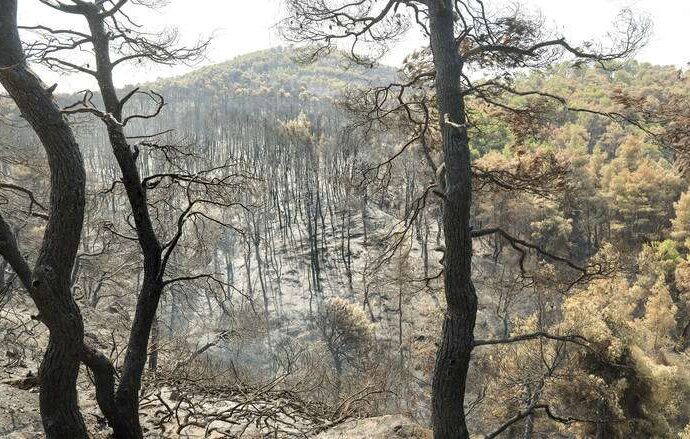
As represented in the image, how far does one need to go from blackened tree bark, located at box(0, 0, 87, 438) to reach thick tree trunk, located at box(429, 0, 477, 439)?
273 centimetres

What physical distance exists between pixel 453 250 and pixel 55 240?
9.59 feet

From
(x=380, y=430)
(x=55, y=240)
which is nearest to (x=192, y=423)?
(x=380, y=430)

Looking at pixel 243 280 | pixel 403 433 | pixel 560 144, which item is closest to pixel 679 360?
pixel 403 433

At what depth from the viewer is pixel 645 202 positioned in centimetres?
3338

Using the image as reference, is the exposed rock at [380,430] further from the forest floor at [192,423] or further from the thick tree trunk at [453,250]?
the thick tree trunk at [453,250]

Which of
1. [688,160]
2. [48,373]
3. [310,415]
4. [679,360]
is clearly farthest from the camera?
[679,360]

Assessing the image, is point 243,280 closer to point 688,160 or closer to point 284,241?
point 284,241

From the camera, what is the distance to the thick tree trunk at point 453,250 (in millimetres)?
3658

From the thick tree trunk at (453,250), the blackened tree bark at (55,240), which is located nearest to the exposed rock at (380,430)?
the thick tree trunk at (453,250)

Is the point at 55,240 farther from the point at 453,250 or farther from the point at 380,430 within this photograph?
the point at 380,430

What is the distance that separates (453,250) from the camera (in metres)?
3.71

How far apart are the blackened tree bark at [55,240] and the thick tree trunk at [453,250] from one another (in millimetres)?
2726

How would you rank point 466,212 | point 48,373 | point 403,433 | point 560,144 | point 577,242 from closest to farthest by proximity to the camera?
1. point 48,373
2. point 466,212
3. point 403,433
4. point 577,242
5. point 560,144

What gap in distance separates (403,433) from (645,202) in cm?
3610
